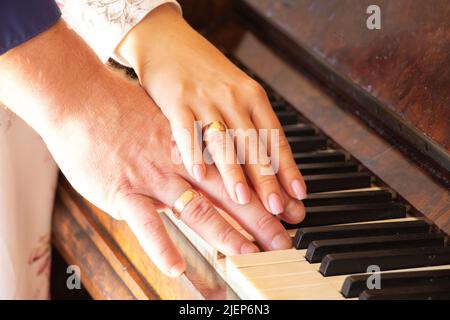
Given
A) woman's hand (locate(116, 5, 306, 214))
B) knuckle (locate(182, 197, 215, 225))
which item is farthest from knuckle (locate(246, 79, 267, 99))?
knuckle (locate(182, 197, 215, 225))

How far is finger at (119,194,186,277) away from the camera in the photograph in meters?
1.00

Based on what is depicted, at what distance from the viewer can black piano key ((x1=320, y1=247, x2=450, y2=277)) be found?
0.94 m

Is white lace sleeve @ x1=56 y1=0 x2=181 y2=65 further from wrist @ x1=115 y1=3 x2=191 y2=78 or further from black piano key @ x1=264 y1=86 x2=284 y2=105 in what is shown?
black piano key @ x1=264 y1=86 x2=284 y2=105

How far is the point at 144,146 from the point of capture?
1.09m

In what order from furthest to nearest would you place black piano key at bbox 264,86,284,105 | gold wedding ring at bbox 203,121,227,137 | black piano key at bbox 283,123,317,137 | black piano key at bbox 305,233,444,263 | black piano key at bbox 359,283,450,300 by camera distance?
black piano key at bbox 264,86,284,105 → black piano key at bbox 283,123,317,137 → gold wedding ring at bbox 203,121,227,137 → black piano key at bbox 305,233,444,263 → black piano key at bbox 359,283,450,300

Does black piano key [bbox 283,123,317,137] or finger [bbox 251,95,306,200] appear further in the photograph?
black piano key [bbox 283,123,317,137]

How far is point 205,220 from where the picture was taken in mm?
1029

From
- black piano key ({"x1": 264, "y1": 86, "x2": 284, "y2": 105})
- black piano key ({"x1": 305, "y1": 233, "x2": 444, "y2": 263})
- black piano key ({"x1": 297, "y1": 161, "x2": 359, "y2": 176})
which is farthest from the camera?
black piano key ({"x1": 264, "y1": 86, "x2": 284, "y2": 105})

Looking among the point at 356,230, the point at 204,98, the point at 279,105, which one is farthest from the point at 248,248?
the point at 279,105

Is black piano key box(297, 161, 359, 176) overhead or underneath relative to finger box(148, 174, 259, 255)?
overhead

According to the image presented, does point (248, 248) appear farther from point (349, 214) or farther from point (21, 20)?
point (21, 20)

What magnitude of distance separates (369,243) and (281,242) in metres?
0.11

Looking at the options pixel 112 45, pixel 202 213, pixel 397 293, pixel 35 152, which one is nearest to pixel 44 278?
pixel 35 152

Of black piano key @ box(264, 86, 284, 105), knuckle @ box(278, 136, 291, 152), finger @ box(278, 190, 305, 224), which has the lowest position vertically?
finger @ box(278, 190, 305, 224)
